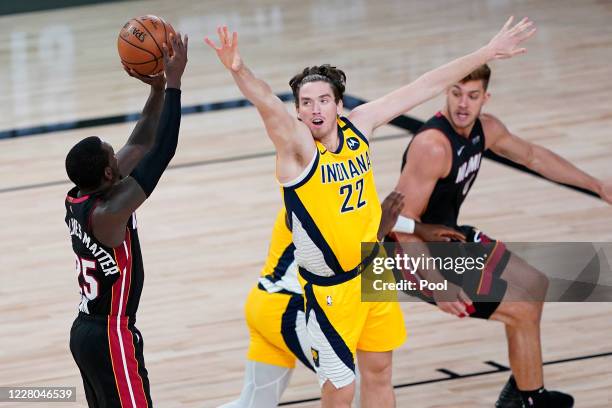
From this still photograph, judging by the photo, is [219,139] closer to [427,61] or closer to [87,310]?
[427,61]

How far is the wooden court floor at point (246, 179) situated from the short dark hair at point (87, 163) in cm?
180

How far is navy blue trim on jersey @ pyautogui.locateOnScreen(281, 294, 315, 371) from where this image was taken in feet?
16.9

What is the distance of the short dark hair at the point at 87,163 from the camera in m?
4.59

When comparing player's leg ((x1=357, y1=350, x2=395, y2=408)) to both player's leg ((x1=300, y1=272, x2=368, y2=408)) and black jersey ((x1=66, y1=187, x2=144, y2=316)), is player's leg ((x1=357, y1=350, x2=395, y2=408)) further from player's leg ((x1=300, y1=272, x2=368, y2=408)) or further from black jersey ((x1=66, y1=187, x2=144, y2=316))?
black jersey ((x1=66, y1=187, x2=144, y2=316))

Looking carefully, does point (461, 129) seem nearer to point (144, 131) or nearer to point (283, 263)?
point (283, 263)

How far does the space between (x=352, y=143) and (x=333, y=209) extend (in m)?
0.31

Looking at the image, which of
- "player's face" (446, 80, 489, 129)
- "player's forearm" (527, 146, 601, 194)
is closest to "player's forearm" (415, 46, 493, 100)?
"player's face" (446, 80, 489, 129)

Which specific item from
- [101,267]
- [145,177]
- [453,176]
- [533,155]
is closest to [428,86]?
[453,176]

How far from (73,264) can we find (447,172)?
3.35 m

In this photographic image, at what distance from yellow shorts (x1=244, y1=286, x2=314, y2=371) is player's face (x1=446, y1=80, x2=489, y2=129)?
1280 millimetres

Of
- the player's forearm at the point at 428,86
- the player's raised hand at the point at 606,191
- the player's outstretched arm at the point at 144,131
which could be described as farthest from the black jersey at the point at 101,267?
the player's raised hand at the point at 606,191

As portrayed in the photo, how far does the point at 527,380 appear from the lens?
5582 mm

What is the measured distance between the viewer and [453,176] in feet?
19.0

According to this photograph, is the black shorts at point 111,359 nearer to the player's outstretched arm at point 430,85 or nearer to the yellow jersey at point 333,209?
the yellow jersey at point 333,209
